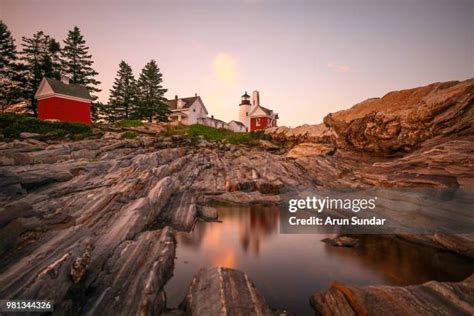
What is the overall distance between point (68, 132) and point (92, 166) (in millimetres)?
20144

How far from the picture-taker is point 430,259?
14.3m

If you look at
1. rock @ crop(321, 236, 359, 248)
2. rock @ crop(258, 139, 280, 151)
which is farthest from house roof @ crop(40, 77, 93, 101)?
rock @ crop(321, 236, 359, 248)

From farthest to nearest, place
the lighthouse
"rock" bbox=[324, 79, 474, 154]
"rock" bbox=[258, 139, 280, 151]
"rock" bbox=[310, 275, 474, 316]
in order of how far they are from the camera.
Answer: the lighthouse → "rock" bbox=[258, 139, 280, 151] → "rock" bbox=[324, 79, 474, 154] → "rock" bbox=[310, 275, 474, 316]

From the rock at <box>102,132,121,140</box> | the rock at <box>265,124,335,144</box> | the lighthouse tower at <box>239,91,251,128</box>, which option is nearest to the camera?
the rock at <box>102,132,121,140</box>

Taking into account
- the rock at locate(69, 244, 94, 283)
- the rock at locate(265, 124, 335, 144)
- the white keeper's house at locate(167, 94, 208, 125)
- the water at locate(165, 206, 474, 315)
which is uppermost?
the white keeper's house at locate(167, 94, 208, 125)

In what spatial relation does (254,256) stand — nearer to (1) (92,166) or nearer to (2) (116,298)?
(2) (116,298)

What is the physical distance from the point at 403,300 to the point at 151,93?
219 feet

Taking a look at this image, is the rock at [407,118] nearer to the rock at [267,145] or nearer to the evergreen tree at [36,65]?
the rock at [267,145]

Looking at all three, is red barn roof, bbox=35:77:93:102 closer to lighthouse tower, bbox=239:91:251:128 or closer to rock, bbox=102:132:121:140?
rock, bbox=102:132:121:140

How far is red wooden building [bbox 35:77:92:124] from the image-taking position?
142 ft

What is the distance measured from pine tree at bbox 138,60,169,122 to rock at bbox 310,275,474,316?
62.3 metres

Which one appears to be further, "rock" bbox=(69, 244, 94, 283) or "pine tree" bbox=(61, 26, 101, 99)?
"pine tree" bbox=(61, 26, 101, 99)

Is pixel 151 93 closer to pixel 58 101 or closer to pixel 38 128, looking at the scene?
pixel 58 101

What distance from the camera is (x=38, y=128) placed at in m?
35.8
